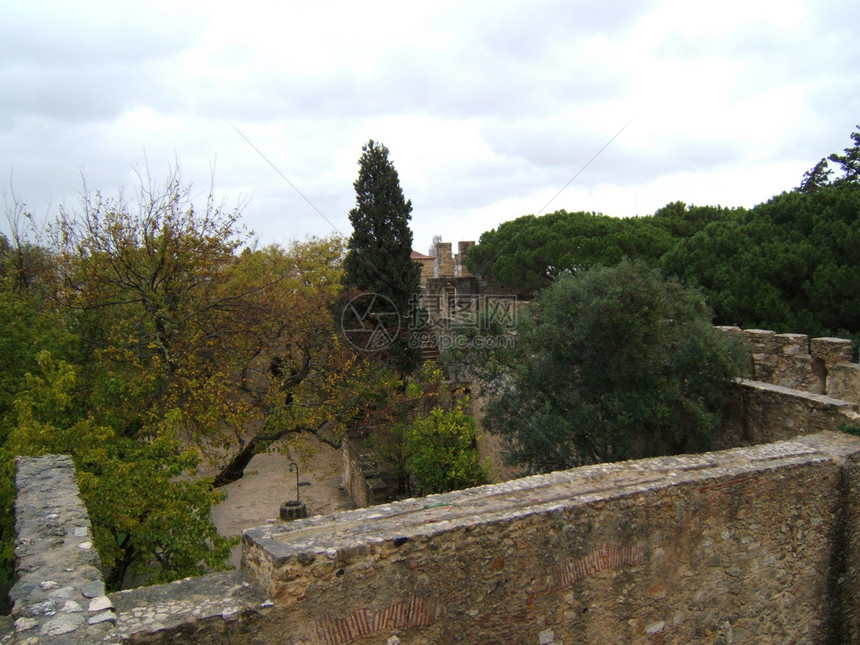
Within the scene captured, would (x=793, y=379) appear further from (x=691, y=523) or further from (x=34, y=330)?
(x=34, y=330)

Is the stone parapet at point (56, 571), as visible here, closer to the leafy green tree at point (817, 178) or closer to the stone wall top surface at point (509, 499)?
the stone wall top surface at point (509, 499)

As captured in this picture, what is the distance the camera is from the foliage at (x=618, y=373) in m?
9.12

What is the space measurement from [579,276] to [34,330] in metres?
8.87

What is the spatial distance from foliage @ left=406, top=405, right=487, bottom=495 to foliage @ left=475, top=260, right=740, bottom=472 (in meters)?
0.89

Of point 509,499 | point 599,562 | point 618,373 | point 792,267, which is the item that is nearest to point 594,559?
point 599,562

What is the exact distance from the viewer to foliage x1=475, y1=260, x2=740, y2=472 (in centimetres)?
912

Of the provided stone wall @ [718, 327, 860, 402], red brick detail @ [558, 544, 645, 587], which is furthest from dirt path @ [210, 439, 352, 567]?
stone wall @ [718, 327, 860, 402]

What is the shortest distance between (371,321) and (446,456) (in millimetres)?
6085

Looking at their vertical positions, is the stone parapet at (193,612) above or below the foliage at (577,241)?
below

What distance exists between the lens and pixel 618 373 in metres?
9.24

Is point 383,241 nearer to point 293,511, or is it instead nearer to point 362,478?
point 362,478

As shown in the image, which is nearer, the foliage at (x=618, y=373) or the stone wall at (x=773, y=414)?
the stone wall at (x=773, y=414)

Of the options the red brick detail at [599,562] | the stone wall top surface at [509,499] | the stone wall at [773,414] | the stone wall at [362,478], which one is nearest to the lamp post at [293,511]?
the stone wall at [362,478]

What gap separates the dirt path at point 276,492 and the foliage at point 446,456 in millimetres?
2744
